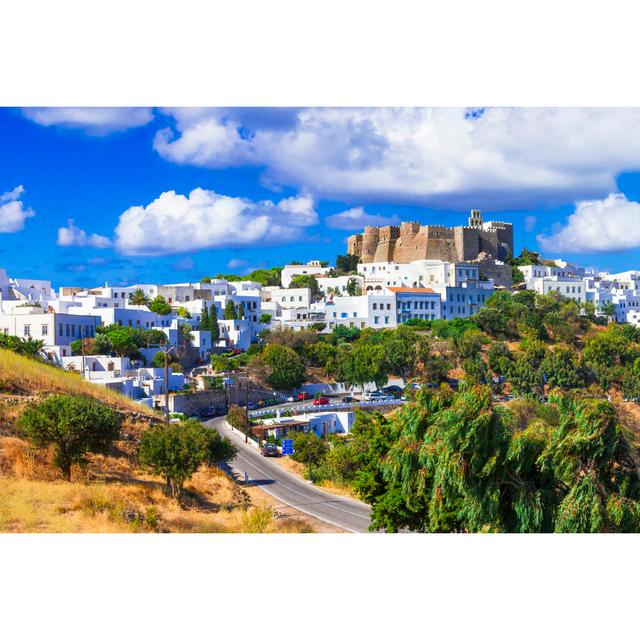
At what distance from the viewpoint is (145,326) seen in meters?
31.8

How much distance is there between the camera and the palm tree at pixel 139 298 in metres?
37.4

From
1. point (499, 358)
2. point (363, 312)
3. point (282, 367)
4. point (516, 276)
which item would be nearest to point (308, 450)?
point (282, 367)

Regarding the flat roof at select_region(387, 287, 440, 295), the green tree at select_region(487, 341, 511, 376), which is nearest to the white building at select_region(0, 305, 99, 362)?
the green tree at select_region(487, 341, 511, 376)

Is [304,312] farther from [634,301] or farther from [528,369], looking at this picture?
[634,301]

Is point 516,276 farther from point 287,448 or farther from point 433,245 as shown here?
point 287,448

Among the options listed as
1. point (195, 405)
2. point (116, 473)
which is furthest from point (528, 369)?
point (116, 473)

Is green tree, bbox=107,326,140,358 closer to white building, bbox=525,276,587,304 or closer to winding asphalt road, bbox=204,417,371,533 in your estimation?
winding asphalt road, bbox=204,417,371,533

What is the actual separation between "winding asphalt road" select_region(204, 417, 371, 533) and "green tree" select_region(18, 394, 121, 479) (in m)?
3.35

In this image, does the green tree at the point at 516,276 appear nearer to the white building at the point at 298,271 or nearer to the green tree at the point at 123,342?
the white building at the point at 298,271

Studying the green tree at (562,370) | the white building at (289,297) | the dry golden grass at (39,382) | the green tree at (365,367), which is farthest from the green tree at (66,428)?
the white building at (289,297)

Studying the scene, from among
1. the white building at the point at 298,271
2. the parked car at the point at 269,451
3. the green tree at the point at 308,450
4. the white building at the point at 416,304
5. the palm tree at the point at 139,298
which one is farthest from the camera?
the white building at the point at 298,271

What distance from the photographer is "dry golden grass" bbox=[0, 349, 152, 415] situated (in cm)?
1498

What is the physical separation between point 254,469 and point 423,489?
368 inches

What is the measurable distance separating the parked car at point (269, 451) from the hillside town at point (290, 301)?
9.64 feet
